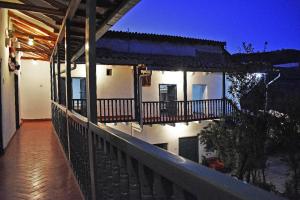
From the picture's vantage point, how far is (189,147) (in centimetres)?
1466

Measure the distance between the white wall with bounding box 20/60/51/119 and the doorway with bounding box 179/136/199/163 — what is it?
255 inches

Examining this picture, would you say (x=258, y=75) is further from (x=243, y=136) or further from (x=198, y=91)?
(x=198, y=91)

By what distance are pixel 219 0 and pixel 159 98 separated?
60448 millimetres

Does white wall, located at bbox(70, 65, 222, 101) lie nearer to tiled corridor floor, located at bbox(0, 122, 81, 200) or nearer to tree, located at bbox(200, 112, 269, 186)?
tree, located at bbox(200, 112, 269, 186)

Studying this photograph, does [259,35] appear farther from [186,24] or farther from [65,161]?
[65,161]

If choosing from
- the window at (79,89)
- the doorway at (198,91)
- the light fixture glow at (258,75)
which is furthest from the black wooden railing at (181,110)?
the light fixture glow at (258,75)

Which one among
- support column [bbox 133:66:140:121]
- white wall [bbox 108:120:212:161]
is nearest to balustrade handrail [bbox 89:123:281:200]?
support column [bbox 133:66:140:121]

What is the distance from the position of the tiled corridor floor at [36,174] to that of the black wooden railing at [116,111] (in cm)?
468

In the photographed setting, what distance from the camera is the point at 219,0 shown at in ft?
227

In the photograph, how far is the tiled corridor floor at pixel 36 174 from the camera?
3732 mm

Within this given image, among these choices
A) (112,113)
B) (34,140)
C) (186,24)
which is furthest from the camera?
(186,24)

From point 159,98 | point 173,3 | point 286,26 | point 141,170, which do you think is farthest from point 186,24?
point 141,170

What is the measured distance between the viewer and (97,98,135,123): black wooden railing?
11837 mm

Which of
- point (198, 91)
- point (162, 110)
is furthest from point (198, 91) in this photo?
point (162, 110)
